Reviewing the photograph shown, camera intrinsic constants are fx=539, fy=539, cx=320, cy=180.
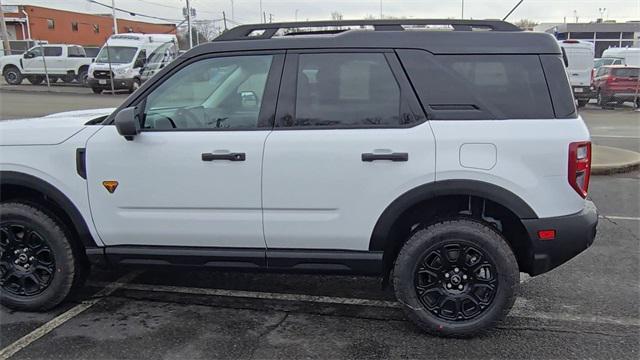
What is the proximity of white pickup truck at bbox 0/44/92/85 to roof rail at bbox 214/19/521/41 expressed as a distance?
24.7 m

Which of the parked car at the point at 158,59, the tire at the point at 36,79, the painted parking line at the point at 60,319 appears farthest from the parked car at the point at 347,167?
the tire at the point at 36,79

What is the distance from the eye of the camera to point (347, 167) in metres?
3.23

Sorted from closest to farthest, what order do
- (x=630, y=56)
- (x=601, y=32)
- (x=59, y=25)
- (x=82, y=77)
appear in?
(x=630, y=56) → (x=82, y=77) → (x=59, y=25) → (x=601, y=32)

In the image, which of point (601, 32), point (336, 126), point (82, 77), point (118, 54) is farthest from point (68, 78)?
point (601, 32)

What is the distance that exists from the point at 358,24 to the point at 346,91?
1.75 feet

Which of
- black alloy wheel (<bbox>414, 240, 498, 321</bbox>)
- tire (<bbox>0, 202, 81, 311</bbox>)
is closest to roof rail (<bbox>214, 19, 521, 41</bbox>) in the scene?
black alloy wheel (<bbox>414, 240, 498, 321</bbox>)

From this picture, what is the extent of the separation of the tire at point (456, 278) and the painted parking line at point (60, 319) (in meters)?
2.22

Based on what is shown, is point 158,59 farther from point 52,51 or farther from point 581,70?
point 581,70

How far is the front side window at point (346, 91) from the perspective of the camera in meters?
3.32

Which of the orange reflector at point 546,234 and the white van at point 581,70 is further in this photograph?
the white van at point 581,70

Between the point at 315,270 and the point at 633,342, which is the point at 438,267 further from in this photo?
the point at 633,342

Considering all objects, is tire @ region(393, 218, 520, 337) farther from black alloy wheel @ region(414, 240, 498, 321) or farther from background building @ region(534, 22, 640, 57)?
background building @ region(534, 22, 640, 57)

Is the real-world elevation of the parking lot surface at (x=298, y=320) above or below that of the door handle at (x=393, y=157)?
below

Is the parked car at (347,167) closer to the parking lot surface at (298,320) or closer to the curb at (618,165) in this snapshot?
the parking lot surface at (298,320)
